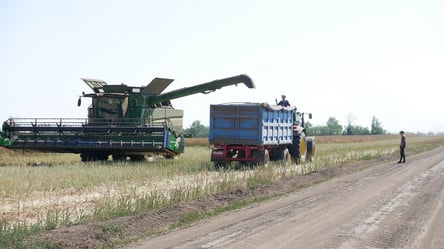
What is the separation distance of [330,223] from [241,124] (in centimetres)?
1216

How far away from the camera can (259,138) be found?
73.4 ft

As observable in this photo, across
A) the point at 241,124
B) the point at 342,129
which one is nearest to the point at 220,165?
the point at 241,124

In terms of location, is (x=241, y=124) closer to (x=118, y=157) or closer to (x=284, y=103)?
(x=284, y=103)

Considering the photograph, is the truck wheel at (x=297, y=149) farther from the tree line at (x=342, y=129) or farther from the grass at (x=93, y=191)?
the tree line at (x=342, y=129)

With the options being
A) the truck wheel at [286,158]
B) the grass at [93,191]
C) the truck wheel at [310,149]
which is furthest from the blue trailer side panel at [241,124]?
the truck wheel at [310,149]

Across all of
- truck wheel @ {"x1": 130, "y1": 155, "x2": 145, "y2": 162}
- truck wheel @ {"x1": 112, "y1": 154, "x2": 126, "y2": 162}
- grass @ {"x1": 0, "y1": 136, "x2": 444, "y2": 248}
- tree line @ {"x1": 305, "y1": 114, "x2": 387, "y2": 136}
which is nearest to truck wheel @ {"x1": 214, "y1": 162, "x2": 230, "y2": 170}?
grass @ {"x1": 0, "y1": 136, "x2": 444, "y2": 248}

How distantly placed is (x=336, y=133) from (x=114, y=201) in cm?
15073

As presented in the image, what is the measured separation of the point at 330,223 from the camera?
10781 mm

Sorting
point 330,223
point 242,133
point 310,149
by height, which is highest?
point 242,133

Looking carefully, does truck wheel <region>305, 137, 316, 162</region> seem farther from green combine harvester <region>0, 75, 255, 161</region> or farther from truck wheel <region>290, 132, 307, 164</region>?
green combine harvester <region>0, 75, 255, 161</region>

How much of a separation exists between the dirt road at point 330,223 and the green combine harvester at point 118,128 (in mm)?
8497

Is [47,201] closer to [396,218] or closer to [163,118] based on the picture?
[396,218]

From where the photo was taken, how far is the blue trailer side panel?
22469mm

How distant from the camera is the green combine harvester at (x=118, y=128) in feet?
74.3
